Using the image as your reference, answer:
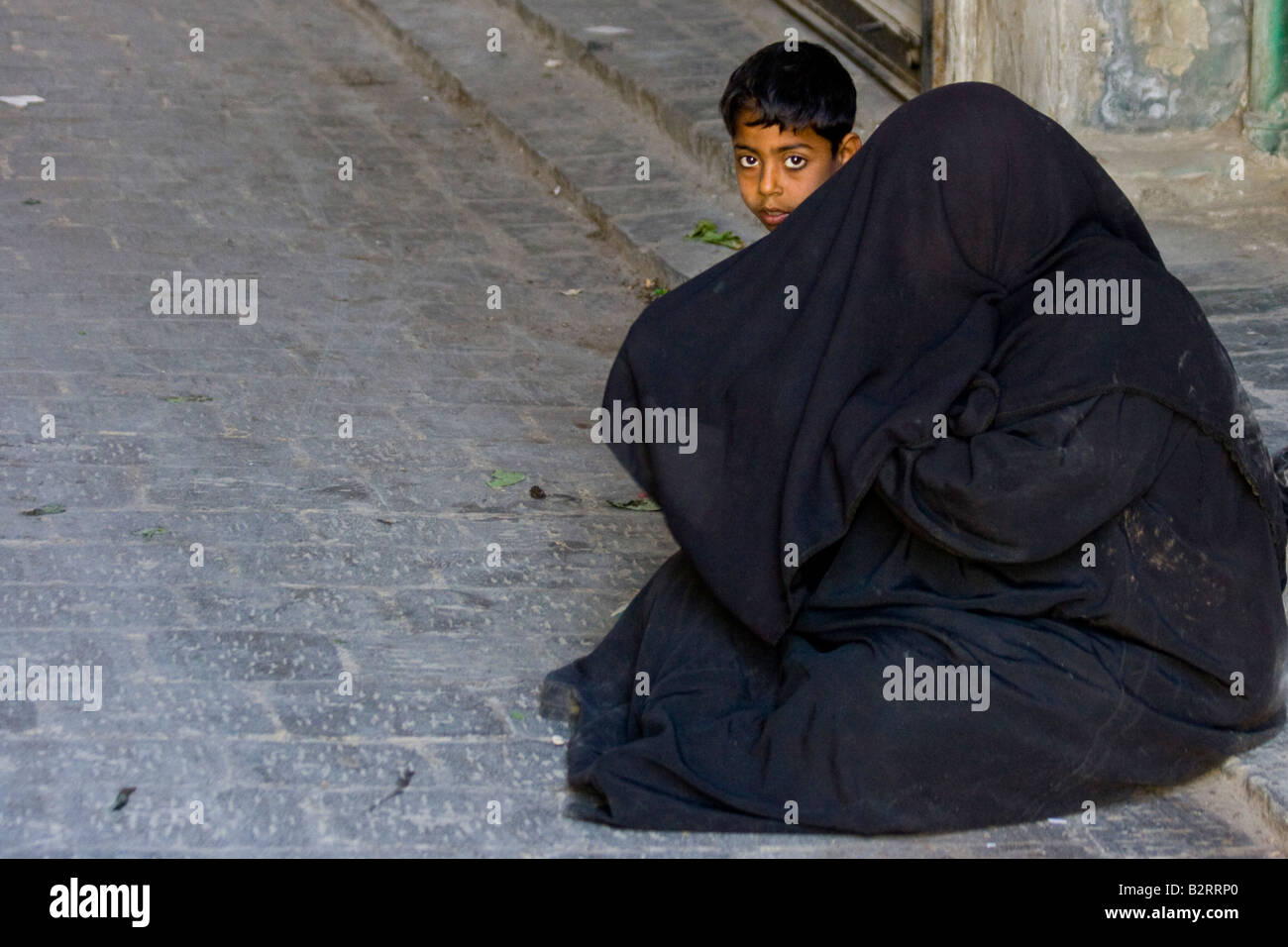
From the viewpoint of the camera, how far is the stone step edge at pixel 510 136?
19.9ft

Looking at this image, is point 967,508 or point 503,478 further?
point 503,478

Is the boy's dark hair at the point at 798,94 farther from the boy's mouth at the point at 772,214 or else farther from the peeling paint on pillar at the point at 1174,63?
the peeling paint on pillar at the point at 1174,63

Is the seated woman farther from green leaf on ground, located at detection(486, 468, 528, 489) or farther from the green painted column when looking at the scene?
the green painted column

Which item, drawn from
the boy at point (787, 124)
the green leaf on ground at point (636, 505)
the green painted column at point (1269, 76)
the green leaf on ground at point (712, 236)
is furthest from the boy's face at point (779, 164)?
the green painted column at point (1269, 76)

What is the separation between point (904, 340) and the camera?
2816mm

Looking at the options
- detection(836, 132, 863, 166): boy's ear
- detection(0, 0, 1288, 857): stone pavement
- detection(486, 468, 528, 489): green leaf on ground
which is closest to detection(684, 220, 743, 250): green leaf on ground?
detection(0, 0, 1288, 857): stone pavement

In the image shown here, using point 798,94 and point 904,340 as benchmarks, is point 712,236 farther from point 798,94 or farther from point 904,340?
point 904,340

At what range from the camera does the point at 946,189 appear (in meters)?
2.73

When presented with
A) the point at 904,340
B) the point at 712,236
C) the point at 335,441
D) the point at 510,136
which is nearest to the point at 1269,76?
the point at 712,236

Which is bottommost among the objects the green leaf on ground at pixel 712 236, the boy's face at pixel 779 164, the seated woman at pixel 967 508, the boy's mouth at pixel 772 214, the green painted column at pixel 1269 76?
the seated woman at pixel 967 508

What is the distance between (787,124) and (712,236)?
2.70 m

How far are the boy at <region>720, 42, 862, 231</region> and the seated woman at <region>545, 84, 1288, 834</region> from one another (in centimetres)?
52

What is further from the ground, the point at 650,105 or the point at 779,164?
the point at 650,105

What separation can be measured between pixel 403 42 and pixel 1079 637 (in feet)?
21.6
